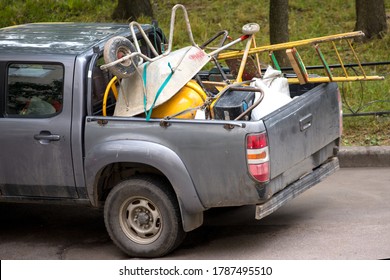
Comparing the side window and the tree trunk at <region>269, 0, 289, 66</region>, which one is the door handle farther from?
the tree trunk at <region>269, 0, 289, 66</region>

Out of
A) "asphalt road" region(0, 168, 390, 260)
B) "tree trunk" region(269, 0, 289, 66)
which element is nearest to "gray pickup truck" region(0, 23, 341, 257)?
"asphalt road" region(0, 168, 390, 260)

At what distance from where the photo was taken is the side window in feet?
23.8

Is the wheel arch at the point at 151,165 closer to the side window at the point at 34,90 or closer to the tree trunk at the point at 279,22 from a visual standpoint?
the side window at the point at 34,90

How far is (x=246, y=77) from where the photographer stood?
806 centimetres

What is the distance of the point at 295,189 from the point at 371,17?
306 inches

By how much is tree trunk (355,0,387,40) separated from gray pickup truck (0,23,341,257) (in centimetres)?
687

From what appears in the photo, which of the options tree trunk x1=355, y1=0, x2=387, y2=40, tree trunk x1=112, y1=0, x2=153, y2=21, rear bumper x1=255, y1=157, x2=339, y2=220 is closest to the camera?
rear bumper x1=255, y1=157, x2=339, y2=220

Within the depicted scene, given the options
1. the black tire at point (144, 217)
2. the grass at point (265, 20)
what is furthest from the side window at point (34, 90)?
the grass at point (265, 20)

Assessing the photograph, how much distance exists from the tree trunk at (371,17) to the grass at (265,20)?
28cm

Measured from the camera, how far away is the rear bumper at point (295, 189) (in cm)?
675

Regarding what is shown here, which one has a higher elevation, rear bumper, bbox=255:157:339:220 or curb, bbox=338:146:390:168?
rear bumper, bbox=255:157:339:220

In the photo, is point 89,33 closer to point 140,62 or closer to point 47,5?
point 140,62

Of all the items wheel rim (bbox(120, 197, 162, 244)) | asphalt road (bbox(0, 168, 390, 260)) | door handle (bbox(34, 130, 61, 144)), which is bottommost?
asphalt road (bbox(0, 168, 390, 260))

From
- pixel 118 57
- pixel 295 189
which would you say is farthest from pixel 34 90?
pixel 295 189
